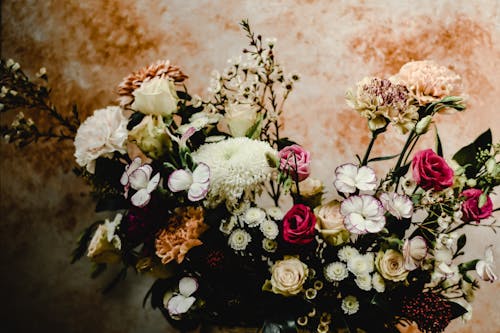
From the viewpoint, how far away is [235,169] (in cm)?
79

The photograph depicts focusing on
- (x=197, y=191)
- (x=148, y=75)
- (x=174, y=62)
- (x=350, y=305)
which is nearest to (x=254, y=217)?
(x=197, y=191)

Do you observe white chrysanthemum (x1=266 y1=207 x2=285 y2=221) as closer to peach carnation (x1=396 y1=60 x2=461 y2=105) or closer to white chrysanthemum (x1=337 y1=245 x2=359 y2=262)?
white chrysanthemum (x1=337 y1=245 x2=359 y2=262)

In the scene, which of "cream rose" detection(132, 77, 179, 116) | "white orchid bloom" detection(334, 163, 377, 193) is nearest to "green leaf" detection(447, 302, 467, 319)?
"white orchid bloom" detection(334, 163, 377, 193)

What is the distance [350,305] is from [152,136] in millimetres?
425

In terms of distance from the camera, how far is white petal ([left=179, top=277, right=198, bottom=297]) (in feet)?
2.77

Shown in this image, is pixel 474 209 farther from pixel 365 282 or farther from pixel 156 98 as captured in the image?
pixel 156 98

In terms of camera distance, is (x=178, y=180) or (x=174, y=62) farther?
(x=174, y=62)

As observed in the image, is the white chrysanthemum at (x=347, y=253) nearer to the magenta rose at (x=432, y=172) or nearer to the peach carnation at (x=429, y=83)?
the magenta rose at (x=432, y=172)

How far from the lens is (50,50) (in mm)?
1541

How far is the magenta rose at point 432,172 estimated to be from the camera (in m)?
0.73

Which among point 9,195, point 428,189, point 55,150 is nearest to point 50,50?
point 55,150

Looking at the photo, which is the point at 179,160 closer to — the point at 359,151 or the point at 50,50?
the point at 359,151

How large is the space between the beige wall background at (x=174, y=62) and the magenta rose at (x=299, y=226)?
511mm

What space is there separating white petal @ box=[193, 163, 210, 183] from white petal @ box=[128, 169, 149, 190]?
8 cm
